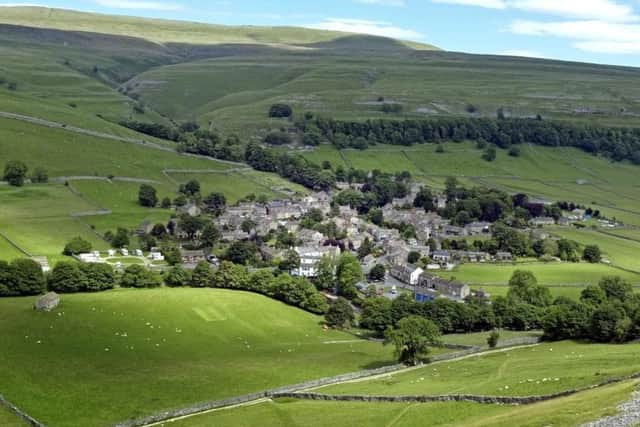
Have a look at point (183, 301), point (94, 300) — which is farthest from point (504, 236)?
point (94, 300)

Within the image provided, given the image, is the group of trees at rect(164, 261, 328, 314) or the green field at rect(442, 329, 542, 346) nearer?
the green field at rect(442, 329, 542, 346)

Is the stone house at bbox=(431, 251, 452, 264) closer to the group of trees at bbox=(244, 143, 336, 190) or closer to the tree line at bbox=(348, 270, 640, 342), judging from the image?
the tree line at bbox=(348, 270, 640, 342)

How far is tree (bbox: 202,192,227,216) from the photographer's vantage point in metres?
139

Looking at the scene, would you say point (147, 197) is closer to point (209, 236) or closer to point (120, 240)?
point (209, 236)

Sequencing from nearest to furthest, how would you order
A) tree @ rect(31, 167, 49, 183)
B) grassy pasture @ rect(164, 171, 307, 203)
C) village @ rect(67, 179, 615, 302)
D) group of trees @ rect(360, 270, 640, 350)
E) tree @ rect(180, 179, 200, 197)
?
1. group of trees @ rect(360, 270, 640, 350)
2. village @ rect(67, 179, 615, 302)
3. tree @ rect(31, 167, 49, 183)
4. tree @ rect(180, 179, 200, 197)
5. grassy pasture @ rect(164, 171, 307, 203)

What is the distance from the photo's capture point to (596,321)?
2854 inches

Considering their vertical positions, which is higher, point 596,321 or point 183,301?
point 596,321

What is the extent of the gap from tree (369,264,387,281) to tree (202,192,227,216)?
127 feet

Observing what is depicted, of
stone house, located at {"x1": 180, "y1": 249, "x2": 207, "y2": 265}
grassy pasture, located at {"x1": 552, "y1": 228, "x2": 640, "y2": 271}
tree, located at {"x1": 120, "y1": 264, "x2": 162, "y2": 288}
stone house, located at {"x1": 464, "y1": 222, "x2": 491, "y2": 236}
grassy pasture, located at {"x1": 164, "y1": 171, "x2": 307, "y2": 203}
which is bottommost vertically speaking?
stone house, located at {"x1": 180, "y1": 249, "x2": 207, "y2": 265}

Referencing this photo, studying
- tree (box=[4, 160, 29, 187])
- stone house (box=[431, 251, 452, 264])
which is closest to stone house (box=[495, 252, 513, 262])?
stone house (box=[431, 251, 452, 264])

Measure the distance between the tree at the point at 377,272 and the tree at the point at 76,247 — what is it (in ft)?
114

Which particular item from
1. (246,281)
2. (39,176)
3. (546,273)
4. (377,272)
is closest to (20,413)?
(246,281)

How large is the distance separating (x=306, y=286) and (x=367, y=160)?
109 m

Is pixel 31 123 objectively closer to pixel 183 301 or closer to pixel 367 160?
pixel 367 160
